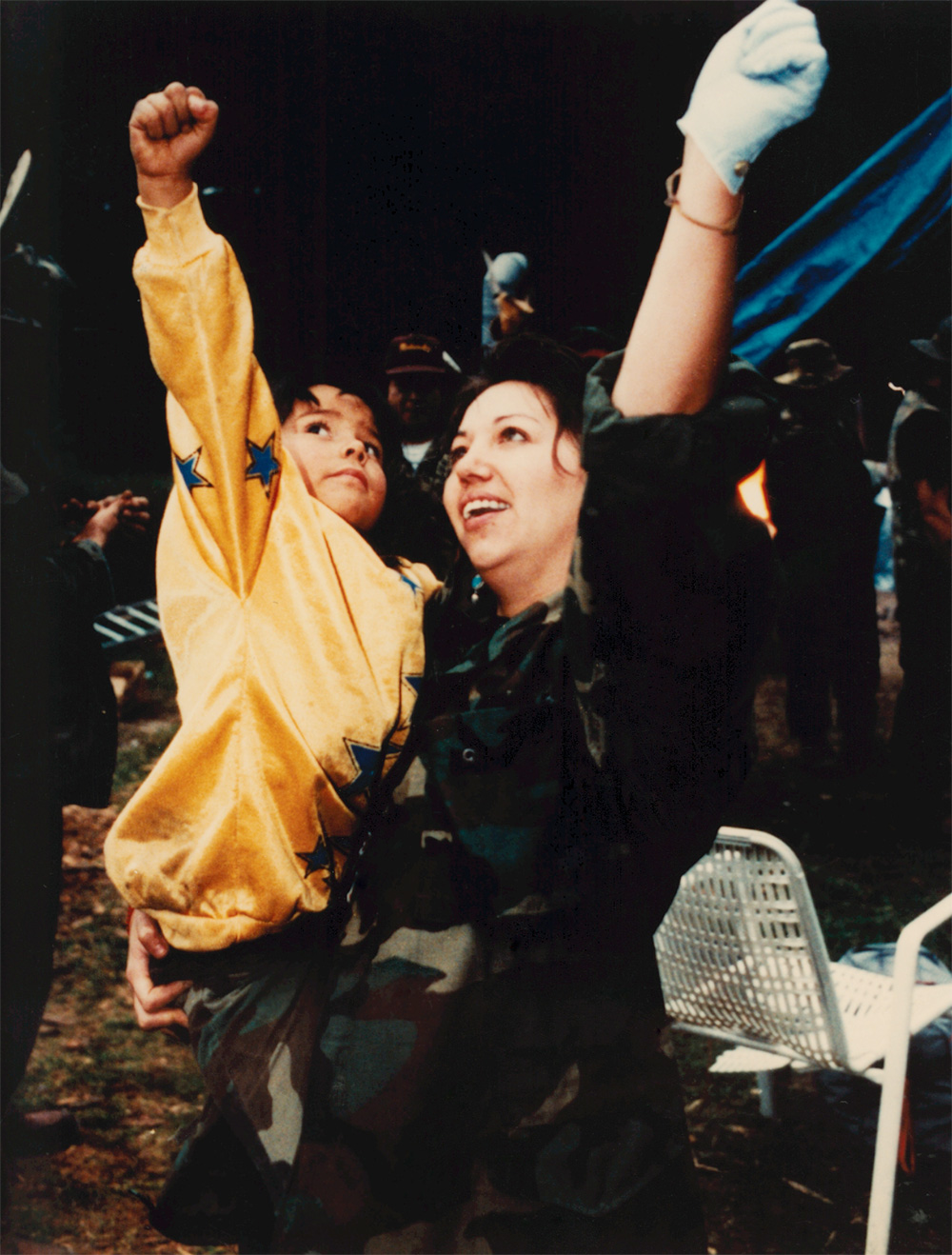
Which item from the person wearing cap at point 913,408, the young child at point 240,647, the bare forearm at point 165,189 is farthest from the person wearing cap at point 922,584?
the bare forearm at point 165,189

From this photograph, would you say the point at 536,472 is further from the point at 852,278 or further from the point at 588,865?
the point at 852,278

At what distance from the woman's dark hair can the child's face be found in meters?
0.16

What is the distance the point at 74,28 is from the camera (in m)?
1.77

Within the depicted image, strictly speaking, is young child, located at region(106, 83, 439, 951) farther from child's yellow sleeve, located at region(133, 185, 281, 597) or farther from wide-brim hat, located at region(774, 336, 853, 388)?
wide-brim hat, located at region(774, 336, 853, 388)

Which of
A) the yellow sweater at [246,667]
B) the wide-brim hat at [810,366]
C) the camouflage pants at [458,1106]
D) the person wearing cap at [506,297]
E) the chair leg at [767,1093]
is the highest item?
the person wearing cap at [506,297]

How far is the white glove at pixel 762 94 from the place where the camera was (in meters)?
1.17

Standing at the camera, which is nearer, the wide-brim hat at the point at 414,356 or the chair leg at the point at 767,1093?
the wide-brim hat at the point at 414,356

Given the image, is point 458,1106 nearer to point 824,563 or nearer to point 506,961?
point 506,961

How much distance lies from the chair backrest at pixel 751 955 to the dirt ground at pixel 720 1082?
322 millimetres

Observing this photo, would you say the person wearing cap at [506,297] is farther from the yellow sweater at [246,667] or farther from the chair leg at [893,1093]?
the chair leg at [893,1093]

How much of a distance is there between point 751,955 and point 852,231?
1.38m

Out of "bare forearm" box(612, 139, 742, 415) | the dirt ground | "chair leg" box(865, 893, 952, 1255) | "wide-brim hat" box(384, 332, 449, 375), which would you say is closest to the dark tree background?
"wide-brim hat" box(384, 332, 449, 375)

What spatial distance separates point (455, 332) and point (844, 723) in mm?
1161

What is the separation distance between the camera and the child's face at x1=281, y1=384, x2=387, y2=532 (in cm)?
165
